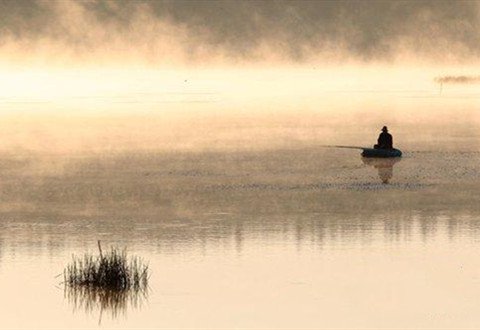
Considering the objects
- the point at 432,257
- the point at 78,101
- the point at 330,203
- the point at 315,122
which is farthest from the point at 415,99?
the point at 432,257

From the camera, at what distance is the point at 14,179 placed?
193 ft

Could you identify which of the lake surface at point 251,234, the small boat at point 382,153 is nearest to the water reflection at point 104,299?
the lake surface at point 251,234

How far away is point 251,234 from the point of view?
40.1 meters

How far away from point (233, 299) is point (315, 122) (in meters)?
72.5

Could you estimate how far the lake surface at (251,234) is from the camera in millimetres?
29750

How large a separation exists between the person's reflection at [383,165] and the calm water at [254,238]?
20cm

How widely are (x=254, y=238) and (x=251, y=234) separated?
0.91 metres

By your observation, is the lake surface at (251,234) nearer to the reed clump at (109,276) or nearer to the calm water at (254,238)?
the calm water at (254,238)

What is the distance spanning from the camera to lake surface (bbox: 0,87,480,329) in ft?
97.6

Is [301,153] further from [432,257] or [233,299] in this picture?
[233,299]

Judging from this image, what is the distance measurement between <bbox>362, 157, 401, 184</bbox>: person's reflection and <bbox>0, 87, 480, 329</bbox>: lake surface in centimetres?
10

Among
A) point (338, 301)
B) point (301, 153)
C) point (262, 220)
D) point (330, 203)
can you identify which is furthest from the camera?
point (301, 153)

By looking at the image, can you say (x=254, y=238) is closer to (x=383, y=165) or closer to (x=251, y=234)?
(x=251, y=234)

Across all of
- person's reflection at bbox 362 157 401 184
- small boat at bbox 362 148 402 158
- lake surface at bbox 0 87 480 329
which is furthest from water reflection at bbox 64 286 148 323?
small boat at bbox 362 148 402 158
